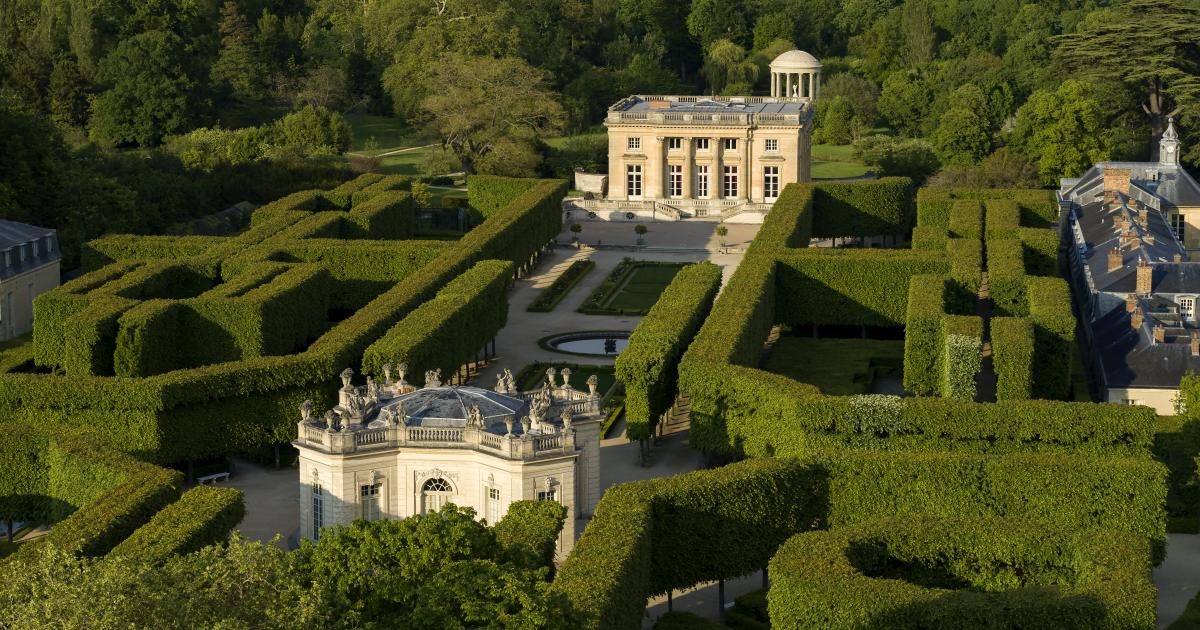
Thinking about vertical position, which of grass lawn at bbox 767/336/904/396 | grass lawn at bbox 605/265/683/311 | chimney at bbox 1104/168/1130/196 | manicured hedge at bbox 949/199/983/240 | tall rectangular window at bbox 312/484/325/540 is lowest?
grass lawn at bbox 767/336/904/396

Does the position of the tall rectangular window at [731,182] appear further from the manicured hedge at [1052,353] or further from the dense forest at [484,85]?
the manicured hedge at [1052,353]

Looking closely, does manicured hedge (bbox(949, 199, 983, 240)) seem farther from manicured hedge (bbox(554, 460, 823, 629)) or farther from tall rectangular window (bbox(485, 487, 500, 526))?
tall rectangular window (bbox(485, 487, 500, 526))

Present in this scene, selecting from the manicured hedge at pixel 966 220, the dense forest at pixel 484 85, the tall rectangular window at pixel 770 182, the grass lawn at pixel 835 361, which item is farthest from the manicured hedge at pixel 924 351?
the tall rectangular window at pixel 770 182

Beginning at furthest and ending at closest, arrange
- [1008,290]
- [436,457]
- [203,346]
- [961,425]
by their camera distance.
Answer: [1008,290], [203,346], [961,425], [436,457]

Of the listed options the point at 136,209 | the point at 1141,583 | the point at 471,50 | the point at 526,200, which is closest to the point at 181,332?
the point at 136,209

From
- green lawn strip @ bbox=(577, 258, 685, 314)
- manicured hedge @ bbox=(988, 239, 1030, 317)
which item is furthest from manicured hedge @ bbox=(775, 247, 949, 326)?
green lawn strip @ bbox=(577, 258, 685, 314)

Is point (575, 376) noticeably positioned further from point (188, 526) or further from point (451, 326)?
point (188, 526)

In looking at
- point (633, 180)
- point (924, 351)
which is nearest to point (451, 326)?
point (924, 351)

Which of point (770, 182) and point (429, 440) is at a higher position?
point (429, 440)
